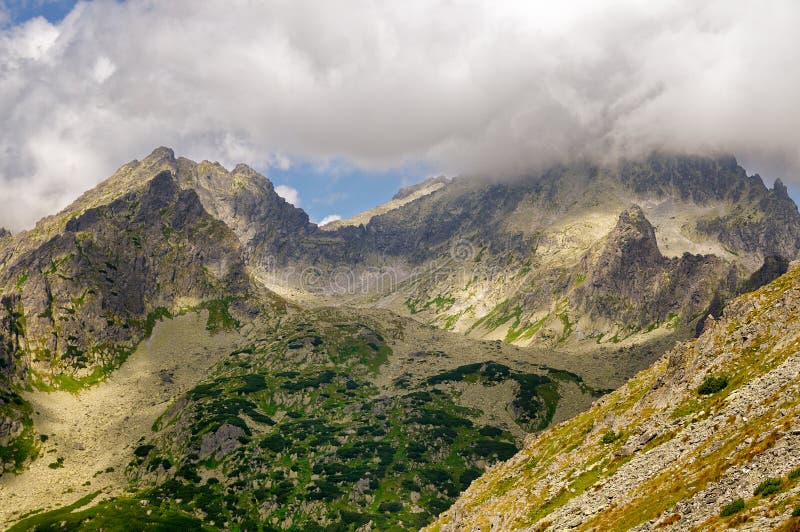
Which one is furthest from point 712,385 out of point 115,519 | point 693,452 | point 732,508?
point 115,519

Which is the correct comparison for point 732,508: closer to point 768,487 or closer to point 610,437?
point 768,487

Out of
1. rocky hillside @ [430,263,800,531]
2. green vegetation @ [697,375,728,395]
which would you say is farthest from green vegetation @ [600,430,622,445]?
green vegetation @ [697,375,728,395]

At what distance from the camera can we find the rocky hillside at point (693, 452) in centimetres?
3244

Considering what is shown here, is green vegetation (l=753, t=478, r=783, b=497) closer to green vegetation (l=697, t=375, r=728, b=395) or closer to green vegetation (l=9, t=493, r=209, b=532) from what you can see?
green vegetation (l=697, t=375, r=728, b=395)

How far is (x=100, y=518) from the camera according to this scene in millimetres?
171500

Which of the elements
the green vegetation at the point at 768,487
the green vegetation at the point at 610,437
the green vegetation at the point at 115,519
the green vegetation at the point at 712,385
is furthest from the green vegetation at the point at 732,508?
the green vegetation at the point at 115,519

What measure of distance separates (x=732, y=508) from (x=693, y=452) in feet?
42.6

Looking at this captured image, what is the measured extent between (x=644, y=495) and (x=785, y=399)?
12142 millimetres

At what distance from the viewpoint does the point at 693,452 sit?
4266 cm

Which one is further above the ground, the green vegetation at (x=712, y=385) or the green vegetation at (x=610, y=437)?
the green vegetation at (x=712, y=385)

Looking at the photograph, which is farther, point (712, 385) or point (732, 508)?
point (712, 385)

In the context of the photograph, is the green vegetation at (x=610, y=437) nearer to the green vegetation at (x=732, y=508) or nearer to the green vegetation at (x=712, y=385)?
the green vegetation at (x=712, y=385)

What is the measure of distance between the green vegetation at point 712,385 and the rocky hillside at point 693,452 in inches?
4.1

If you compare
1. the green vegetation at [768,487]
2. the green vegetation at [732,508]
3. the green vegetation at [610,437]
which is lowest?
the green vegetation at [610,437]
